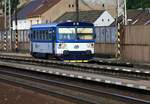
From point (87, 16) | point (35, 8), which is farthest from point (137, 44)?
point (35, 8)

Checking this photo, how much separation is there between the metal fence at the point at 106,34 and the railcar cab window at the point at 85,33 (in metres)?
6.92

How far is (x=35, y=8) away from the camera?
92.5 m

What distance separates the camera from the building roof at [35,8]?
87.9 meters

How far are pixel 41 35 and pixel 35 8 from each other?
56.6 metres

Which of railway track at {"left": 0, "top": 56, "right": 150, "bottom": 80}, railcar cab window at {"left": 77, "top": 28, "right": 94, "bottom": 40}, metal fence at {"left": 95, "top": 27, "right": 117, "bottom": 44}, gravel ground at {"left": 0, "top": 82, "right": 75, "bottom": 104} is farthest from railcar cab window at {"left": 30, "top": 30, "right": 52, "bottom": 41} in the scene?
gravel ground at {"left": 0, "top": 82, "right": 75, "bottom": 104}

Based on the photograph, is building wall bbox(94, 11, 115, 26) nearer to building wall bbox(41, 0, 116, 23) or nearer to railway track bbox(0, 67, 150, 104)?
building wall bbox(41, 0, 116, 23)

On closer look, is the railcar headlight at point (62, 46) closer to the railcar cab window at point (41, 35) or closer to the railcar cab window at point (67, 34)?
the railcar cab window at point (67, 34)

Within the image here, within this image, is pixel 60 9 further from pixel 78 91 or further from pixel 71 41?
pixel 78 91

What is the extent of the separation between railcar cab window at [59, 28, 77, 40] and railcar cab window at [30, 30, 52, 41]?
3.31 feet

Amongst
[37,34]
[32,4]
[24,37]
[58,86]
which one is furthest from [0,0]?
[58,86]

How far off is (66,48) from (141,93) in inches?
654

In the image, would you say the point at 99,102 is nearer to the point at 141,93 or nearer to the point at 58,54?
the point at 141,93

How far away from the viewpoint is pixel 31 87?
20641mm

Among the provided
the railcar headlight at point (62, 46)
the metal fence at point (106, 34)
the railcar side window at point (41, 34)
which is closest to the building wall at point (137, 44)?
the metal fence at point (106, 34)
